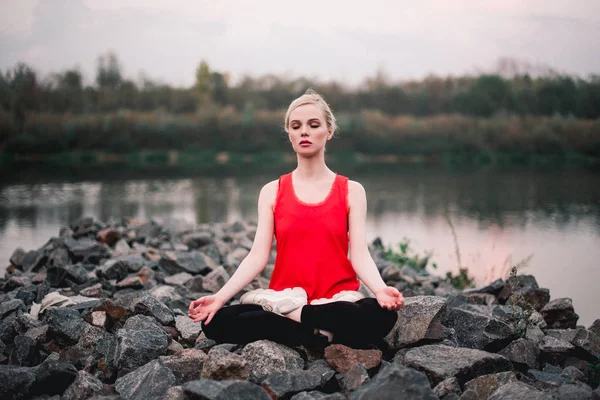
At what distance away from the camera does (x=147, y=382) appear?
2.48 metres

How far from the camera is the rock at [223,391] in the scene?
216 centimetres

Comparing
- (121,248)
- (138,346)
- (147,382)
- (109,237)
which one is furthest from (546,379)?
(109,237)

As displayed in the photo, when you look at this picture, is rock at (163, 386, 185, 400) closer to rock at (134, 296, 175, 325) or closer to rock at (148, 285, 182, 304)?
rock at (134, 296, 175, 325)

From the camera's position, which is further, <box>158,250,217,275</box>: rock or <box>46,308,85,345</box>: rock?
<box>158,250,217,275</box>: rock

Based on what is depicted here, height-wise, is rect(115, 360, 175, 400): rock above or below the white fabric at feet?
below

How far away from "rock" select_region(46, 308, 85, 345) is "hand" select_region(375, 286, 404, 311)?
1.63 meters

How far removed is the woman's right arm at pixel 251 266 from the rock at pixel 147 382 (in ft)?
0.89

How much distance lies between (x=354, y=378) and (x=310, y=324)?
0.34m

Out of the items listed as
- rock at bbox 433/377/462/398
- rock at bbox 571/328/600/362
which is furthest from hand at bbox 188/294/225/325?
rock at bbox 571/328/600/362

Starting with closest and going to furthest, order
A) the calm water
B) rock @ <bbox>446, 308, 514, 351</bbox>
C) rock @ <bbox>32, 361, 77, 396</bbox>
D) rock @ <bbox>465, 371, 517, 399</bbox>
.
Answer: rock @ <bbox>465, 371, 517, 399</bbox> < rock @ <bbox>32, 361, 77, 396</bbox> < rock @ <bbox>446, 308, 514, 351</bbox> < the calm water

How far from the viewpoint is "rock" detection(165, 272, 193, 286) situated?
4.53 metres

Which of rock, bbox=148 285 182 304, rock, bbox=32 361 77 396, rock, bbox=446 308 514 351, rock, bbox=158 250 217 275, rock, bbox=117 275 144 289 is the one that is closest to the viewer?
rock, bbox=32 361 77 396

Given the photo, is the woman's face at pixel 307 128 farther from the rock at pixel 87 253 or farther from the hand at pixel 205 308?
the rock at pixel 87 253

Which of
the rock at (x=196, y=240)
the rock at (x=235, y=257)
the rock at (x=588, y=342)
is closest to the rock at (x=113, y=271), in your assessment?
the rock at (x=235, y=257)
